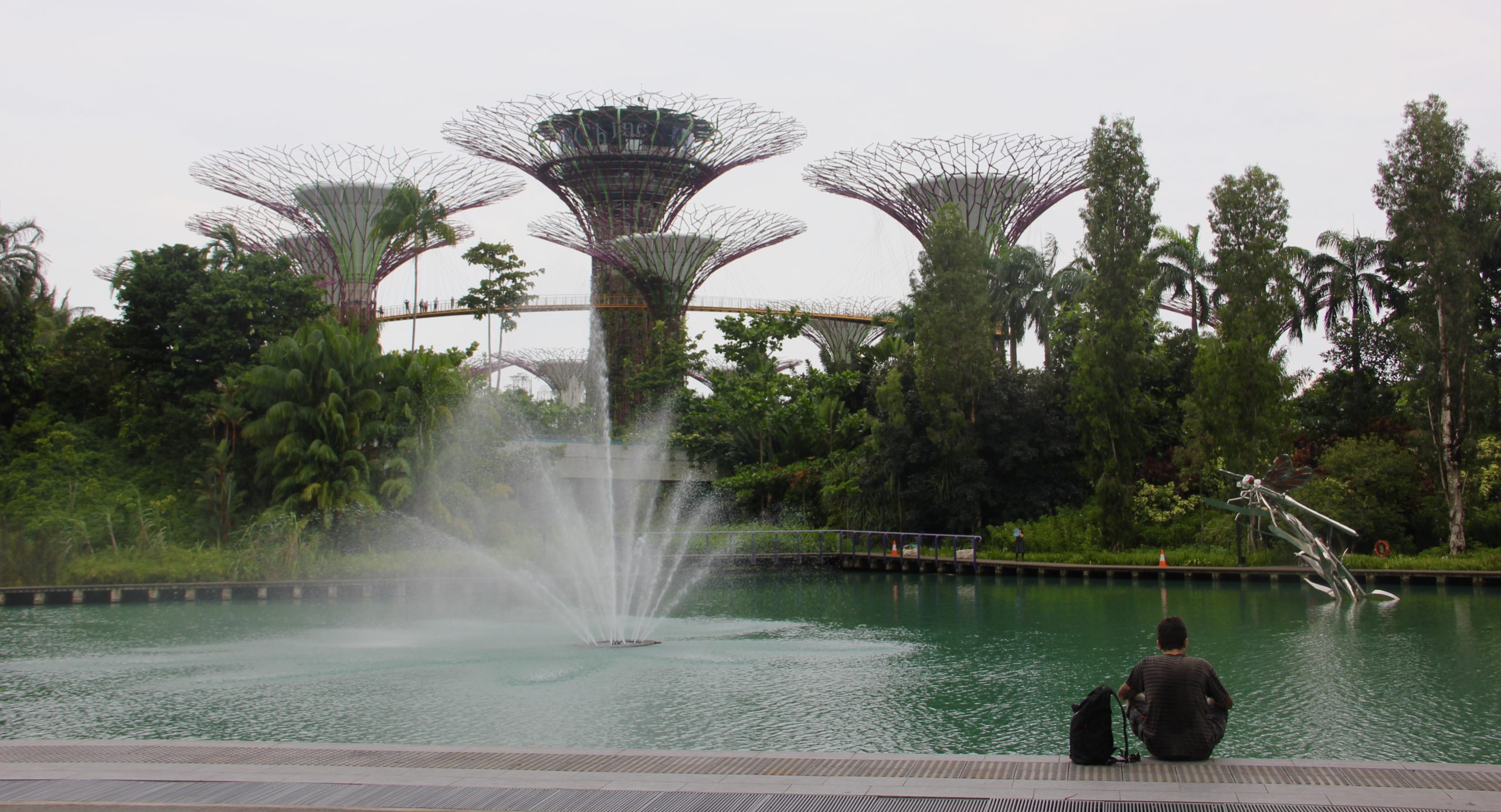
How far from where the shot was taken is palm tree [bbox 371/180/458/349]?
121ft

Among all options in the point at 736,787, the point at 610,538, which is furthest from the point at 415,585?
the point at 736,787

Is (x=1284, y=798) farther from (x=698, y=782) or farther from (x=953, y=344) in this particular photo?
(x=953, y=344)

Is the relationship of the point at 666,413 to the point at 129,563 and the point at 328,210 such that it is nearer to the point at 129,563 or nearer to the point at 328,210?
the point at 328,210

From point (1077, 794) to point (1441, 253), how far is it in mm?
25272

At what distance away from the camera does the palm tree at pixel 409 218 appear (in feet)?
121

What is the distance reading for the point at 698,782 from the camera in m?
6.61

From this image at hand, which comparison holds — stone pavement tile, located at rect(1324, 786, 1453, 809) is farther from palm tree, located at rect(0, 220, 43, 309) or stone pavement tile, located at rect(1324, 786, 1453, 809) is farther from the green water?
palm tree, located at rect(0, 220, 43, 309)

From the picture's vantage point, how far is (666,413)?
41.6m

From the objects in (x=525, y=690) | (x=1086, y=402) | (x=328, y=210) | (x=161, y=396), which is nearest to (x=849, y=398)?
(x=1086, y=402)

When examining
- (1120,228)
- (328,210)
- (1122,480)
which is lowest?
(1122,480)

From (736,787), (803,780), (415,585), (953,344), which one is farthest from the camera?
(953,344)

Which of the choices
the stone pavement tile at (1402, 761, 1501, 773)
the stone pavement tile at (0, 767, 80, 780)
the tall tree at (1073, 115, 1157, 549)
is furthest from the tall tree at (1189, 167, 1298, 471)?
the stone pavement tile at (0, 767, 80, 780)

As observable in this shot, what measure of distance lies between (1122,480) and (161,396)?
26.2 metres

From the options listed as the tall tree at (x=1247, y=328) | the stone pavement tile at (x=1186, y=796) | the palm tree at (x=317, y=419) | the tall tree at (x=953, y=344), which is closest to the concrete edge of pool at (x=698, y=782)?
the stone pavement tile at (x=1186, y=796)
